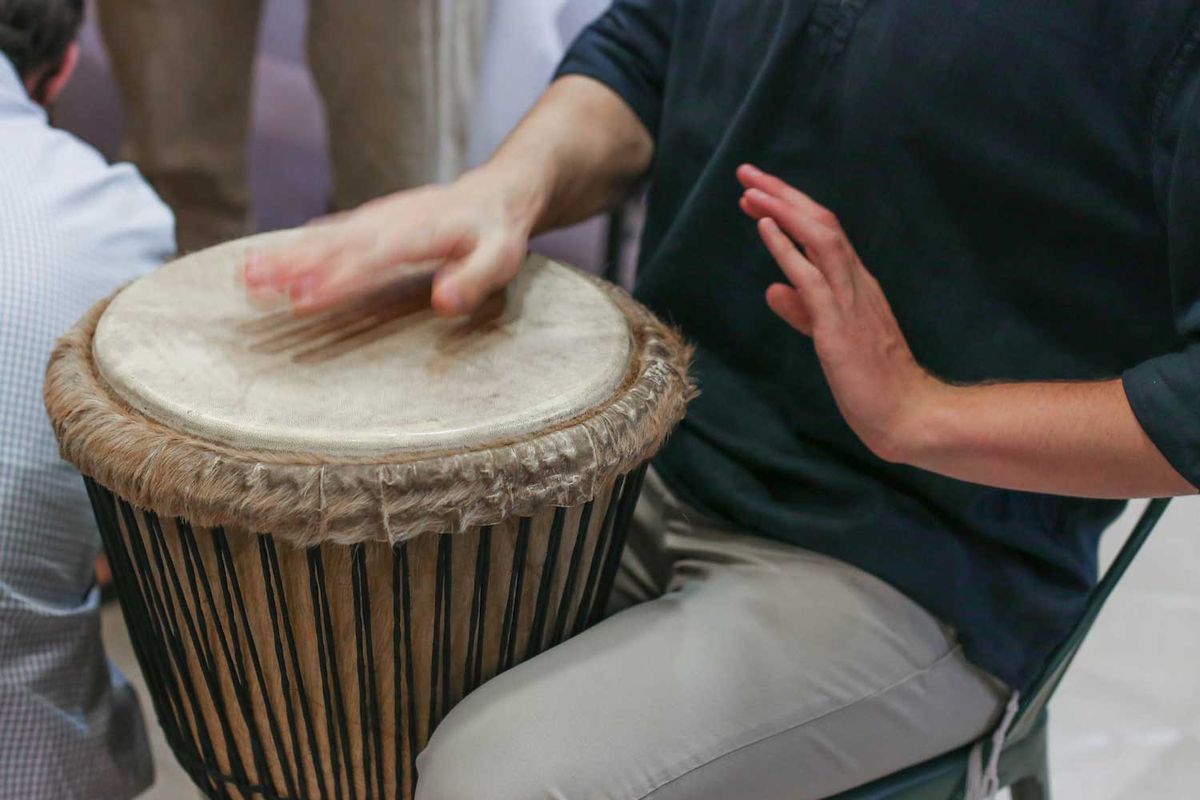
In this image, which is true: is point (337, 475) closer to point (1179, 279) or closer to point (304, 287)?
point (304, 287)

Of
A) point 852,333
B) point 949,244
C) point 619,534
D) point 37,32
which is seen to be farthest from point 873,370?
point 37,32

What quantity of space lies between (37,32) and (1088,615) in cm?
131

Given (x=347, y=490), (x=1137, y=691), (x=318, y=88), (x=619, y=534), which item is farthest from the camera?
(x=318, y=88)

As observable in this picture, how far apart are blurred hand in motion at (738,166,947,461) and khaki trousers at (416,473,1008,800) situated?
0.15 metres

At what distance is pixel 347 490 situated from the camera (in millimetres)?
641

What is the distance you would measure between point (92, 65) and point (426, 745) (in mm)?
2504

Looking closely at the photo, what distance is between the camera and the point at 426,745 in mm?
825

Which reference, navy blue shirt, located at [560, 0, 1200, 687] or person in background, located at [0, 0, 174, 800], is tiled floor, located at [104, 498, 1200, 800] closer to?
person in background, located at [0, 0, 174, 800]

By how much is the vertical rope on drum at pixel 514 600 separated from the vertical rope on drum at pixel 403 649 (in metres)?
0.07

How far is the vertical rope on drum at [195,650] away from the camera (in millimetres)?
743

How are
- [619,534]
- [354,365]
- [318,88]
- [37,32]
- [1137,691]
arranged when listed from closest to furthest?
[354,365]
[619,534]
[37,32]
[1137,691]
[318,88]

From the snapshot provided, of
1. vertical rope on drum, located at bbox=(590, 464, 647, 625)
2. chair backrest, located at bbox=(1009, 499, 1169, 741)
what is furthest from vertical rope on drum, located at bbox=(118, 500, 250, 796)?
chair backrest, located at bbox=(1009, 499, 1169, 741)

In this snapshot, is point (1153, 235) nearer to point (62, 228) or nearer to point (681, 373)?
point (681, 373)

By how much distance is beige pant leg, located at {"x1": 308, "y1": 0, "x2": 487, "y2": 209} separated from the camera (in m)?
1.72
